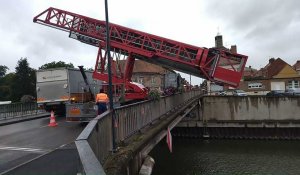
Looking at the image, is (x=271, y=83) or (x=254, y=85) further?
(x=254, y=85)

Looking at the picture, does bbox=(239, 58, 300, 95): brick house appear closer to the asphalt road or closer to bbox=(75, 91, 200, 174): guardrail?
bbox=(75, 91, 200, 174): guardrail

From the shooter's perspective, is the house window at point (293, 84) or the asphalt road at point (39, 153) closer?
the asphalt road at point (39, 153)

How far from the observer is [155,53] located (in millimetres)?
→ 17922

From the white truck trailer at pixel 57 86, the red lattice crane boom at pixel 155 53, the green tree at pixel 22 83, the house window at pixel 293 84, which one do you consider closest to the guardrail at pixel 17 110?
the white truck trailer at pixel 57 86

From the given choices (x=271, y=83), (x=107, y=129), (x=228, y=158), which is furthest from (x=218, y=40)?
(x=107, y=129)

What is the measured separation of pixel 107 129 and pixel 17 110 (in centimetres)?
1962

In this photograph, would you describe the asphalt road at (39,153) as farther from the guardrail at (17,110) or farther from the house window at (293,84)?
the house window at (293,84)

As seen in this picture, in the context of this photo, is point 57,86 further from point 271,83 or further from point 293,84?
point 293,84

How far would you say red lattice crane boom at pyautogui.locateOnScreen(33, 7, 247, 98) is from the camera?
1733cm

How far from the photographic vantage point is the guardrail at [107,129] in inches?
120

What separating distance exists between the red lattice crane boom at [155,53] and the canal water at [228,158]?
4.89m

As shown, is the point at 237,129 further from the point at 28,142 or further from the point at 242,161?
the point at 28,142

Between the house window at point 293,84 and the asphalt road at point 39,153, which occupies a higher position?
the house window at point 293,84

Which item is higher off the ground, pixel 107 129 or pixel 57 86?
pixel 57 86
